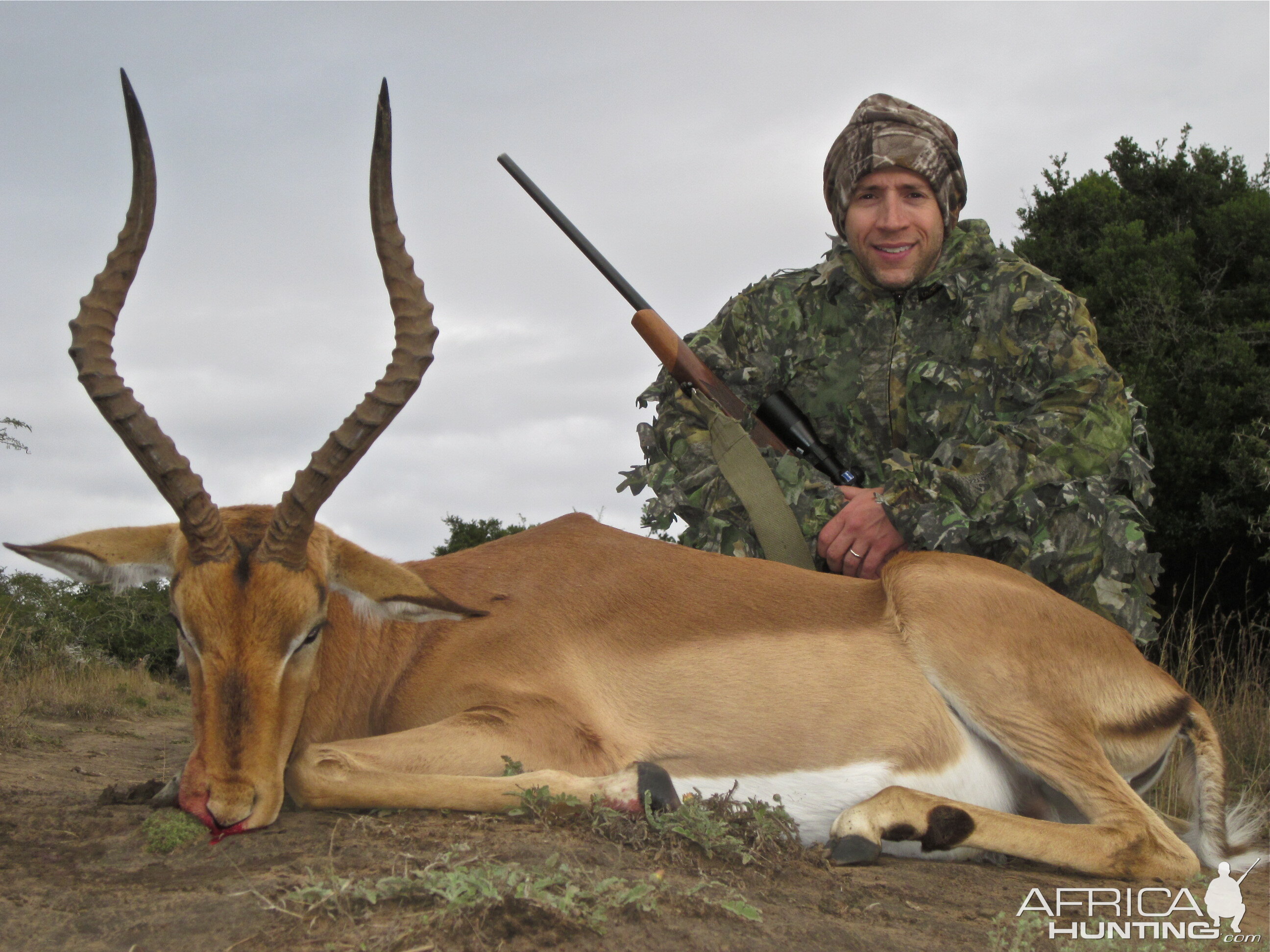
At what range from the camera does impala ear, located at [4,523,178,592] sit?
3748 millimetres

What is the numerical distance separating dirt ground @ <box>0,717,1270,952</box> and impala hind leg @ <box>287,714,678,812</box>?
0.23 ft

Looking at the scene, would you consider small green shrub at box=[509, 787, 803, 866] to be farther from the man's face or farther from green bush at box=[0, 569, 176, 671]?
green bush at box=[0, 569, 176, 671]

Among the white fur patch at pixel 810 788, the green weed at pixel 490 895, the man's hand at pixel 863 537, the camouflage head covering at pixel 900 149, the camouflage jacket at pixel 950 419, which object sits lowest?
the green weed at pixel 490 895

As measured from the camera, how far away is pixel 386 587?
3.89 m

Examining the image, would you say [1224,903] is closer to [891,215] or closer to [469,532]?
[891,215]

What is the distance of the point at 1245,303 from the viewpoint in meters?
13.4

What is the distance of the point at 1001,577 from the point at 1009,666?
46cm

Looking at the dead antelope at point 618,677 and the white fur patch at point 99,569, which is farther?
the white fur patch at point 99,569

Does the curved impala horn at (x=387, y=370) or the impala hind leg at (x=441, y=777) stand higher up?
the curved impala horn at (x=387, y=370)

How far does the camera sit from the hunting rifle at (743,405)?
6.15 meters

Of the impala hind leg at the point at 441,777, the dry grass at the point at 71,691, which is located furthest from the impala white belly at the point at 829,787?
the dry grass at the point at 71,691

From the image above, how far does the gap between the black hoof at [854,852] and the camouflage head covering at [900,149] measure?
393 centimetres

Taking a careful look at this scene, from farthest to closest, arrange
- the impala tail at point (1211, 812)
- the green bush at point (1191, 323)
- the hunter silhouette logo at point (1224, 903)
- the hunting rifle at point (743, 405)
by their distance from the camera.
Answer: the green bush at point (1191, 323) → the hunting rifle at point (743, 405) → the impala tail at point (1211, 812) → the hunter silhouette logo at point (1224, 903)

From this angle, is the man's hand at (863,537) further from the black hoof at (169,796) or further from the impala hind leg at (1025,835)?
the black hoof at (169,796)
